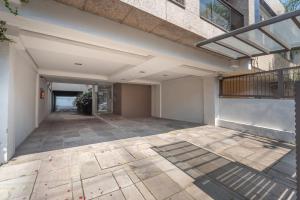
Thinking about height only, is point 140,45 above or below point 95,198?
above

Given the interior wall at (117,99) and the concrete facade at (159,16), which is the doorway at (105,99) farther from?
the concrete facade at (159,16)

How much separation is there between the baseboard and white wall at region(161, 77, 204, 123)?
1.48 m

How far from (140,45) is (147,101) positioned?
333 inches

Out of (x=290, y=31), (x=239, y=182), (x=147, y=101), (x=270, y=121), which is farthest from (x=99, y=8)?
(x=147, y=101)

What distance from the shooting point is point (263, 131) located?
538 cm

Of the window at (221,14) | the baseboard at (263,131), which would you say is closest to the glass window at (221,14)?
the window at (221,14)

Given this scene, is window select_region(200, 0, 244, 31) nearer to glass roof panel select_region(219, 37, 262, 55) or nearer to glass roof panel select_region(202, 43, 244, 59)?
glass roof panel select_region(202, 43, 244, 59)

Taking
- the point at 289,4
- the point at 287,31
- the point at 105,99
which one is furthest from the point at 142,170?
the point at 289,4

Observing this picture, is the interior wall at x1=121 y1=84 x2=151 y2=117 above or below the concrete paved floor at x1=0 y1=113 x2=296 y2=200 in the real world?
above

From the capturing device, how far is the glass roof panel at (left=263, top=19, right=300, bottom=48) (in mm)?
3047

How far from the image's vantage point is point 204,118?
24.8 ft

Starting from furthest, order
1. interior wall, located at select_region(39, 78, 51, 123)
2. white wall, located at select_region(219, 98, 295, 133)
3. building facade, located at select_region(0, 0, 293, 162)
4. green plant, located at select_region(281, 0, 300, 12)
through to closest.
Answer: green plant, located at select_region(281, 0, 300, 12) → interior wall, located at select_region(39, 78, 51, 123) → white wall, located at select_region(219, 98, 295, 133) → building facade, located at select_region(0, 0, 293, 162)

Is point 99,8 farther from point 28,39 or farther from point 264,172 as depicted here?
point 264,172

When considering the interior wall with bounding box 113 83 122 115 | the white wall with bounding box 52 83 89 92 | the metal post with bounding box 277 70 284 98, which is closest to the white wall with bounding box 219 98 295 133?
the metal post with bounding box 277 70 284 98
